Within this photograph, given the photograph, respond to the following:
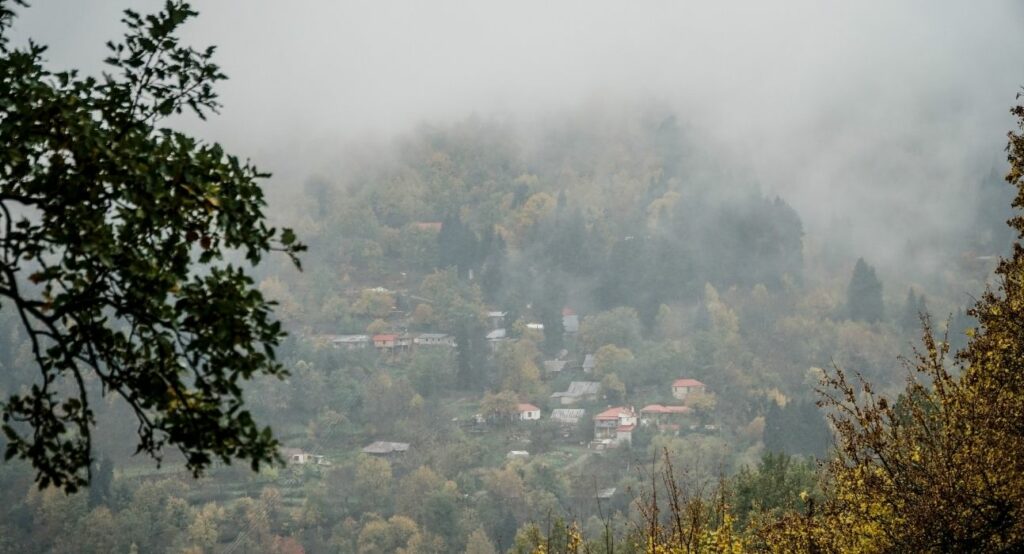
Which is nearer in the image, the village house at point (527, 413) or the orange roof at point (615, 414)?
the orange roof at point (615, 414)

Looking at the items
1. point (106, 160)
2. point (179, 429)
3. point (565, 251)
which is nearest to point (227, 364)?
point (179, 429)

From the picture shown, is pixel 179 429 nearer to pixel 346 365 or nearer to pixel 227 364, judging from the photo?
pixel 227 364

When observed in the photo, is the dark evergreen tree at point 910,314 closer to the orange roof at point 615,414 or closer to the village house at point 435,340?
the orange roof at point 615,414

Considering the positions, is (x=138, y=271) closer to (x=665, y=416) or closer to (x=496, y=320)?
(x=665, y=416)

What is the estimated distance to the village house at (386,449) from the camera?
14050 cm

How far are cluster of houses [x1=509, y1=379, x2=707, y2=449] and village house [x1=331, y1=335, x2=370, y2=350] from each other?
3338 centimetres

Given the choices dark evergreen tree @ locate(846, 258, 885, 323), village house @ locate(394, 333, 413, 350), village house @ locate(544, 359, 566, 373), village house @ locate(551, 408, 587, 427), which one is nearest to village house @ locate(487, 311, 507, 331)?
village house @ locate(394, 333, 413, 350)

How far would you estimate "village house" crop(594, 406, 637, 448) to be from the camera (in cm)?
13662

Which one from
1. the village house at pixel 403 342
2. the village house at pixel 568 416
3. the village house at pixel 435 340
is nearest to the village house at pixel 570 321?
the village house at pixel 435 340

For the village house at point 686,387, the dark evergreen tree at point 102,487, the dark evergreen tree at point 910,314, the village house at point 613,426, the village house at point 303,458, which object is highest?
the dark evergreen tree at point 910,314

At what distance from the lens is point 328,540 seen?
112875 mm

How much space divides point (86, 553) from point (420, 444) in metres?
43.8

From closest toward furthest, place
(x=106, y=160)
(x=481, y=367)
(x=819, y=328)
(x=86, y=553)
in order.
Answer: (x=106, y=160) → (x=86, y=553) → (x=481, y=367) → (x=819, y=328)

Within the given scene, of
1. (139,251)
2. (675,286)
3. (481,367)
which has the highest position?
(675,286)
